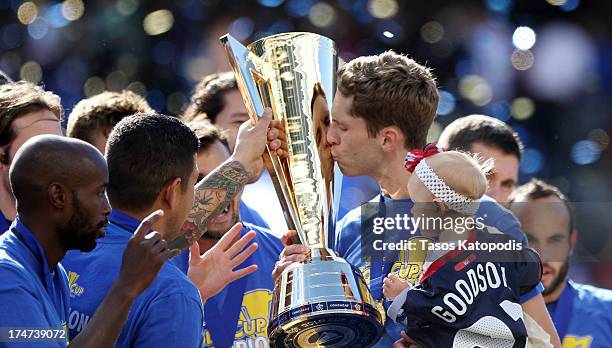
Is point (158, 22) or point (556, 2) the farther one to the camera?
point (556, 2)

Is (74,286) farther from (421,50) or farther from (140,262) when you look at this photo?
(421,50)

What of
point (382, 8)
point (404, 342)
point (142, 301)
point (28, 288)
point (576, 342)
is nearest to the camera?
point (28, 288)

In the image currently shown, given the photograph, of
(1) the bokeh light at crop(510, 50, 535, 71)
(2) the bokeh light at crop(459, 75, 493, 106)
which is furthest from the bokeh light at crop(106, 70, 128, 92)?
(1) the bokeh light at crop(510, 50, 535, 71)

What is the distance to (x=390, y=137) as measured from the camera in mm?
3666

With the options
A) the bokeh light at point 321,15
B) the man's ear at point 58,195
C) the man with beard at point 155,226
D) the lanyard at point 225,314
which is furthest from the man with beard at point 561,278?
the bokeh light at point 321,15

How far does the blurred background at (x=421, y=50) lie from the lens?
7.68 m

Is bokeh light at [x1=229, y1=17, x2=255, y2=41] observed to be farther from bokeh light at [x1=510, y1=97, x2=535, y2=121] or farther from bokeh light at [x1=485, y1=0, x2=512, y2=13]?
bokeh light at [x1=510, y1=97, x2=535, y2=121]

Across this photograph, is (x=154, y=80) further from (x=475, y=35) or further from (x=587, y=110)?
(x=587, y=110)

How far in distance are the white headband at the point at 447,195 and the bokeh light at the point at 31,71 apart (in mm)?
4858

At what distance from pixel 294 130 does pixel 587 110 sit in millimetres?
5111

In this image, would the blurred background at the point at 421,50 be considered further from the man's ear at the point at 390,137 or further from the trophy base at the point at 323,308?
the trophy base at the point at 323,308

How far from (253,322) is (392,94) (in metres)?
1.03

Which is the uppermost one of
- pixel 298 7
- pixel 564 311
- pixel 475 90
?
pixel 298 7

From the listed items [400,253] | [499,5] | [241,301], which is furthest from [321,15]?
[400,253]
